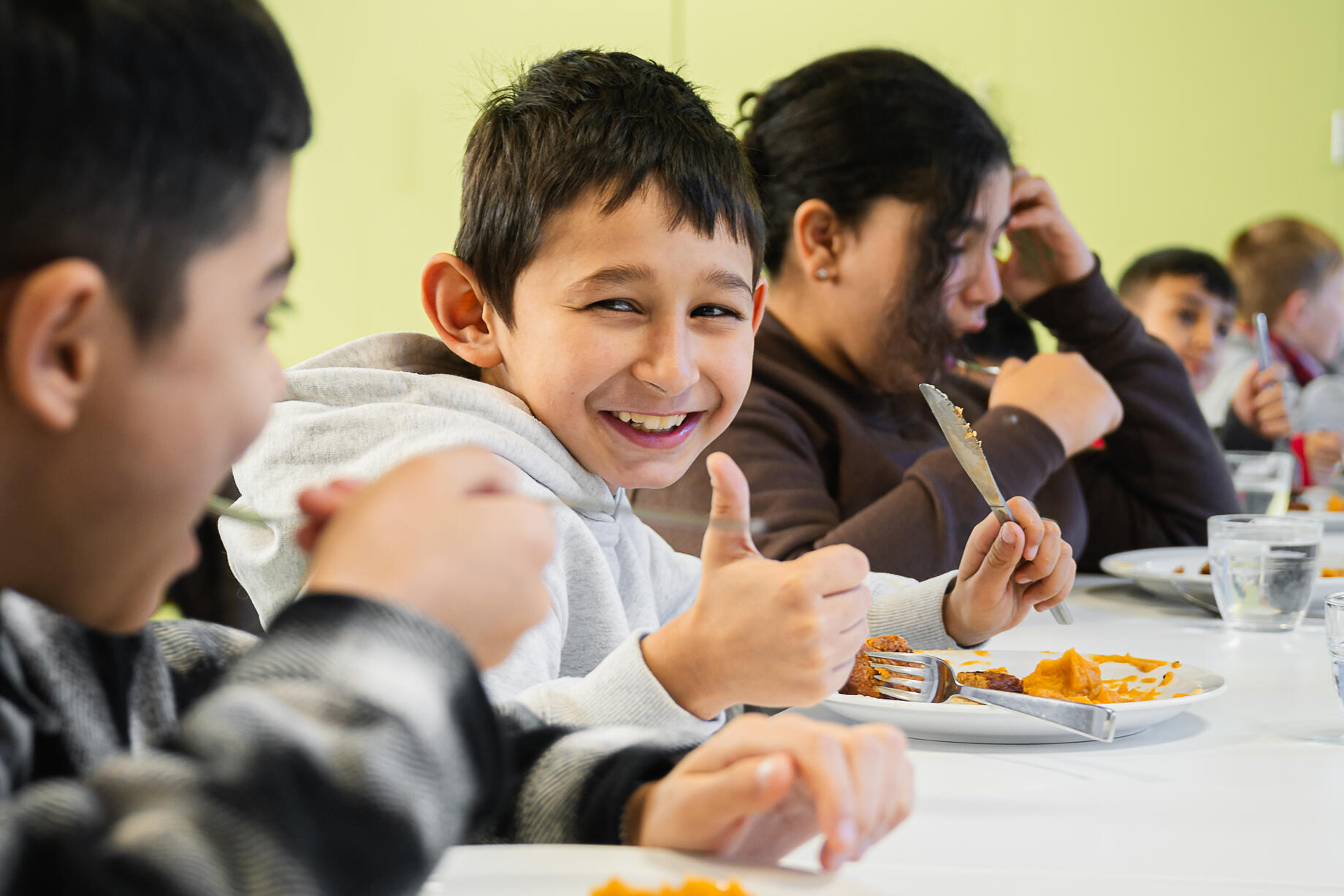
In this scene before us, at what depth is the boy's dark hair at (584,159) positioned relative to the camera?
0.64 m

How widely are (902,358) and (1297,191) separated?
87.1 inches

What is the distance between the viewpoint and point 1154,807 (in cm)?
45

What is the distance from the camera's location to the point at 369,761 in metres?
0.25

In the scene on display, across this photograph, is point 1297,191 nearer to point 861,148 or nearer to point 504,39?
point 504,39

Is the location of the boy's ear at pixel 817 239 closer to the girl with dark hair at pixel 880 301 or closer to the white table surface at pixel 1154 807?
the girl with dark hair at pixel 880 301

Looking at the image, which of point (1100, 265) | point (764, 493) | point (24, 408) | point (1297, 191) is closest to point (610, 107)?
point (764, 493)

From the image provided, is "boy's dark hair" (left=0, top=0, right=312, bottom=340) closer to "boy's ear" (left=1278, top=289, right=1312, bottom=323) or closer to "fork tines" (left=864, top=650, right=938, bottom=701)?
"fork tines" (left=864, top=650, right=938, bottom=701)

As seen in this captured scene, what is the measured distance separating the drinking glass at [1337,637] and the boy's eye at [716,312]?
1.06 ft

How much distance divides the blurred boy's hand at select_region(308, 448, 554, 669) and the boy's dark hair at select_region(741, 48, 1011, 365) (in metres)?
0.74

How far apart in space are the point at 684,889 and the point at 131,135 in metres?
0.22

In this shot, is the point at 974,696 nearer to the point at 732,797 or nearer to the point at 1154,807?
the point at 1154,807

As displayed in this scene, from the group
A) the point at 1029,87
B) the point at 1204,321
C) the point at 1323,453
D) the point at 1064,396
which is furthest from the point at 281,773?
the point at 1029,87

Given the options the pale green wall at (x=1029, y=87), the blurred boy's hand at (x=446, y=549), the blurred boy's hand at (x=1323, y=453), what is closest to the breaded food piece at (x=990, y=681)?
the blurred boy's hand at (x=446, y=549)

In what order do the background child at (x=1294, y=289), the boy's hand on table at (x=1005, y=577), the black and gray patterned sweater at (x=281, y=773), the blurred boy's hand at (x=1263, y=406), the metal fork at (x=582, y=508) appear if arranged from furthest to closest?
the background child at (x=1294, y=289), the blurred boy's hand at (x=1263, y=406), the boy's hand on table at (x=1005, y=577), the metal fork at (x=582, y=508), the black and gray patterned sweater at (x=281, y=773)
